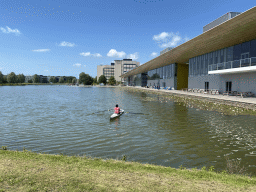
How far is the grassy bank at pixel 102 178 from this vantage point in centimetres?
477

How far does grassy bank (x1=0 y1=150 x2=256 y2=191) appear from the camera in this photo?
477cm

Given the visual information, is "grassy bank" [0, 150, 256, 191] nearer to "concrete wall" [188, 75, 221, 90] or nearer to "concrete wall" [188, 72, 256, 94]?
"concrete wall" [188, 72, 256, 94]

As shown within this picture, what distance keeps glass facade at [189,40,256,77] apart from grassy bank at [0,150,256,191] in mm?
24675

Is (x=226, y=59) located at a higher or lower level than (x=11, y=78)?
lower

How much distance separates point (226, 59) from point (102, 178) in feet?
116

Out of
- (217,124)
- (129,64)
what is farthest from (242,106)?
(129,64)

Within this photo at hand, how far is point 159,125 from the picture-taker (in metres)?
14.4

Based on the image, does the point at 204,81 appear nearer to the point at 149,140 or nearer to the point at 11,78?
the point at 149,140

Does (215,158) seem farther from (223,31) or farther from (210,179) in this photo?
(223,31)

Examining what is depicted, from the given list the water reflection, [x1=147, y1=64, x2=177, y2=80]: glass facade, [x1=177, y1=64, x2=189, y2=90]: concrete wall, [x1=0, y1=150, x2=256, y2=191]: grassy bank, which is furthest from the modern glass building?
[x1=0, y1=150, x2=256, y2=191]: grassy bank

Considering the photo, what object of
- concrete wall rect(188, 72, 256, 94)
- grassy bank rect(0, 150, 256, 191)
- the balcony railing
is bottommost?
grassy bank rect(0, 150, 256, 191)

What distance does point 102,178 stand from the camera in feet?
17.2

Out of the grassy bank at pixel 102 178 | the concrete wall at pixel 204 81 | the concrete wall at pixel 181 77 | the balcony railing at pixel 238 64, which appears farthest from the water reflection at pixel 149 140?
the concrete wall at pixel 181 77

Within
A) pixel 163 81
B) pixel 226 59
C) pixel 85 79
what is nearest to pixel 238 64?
pixel 226 59
